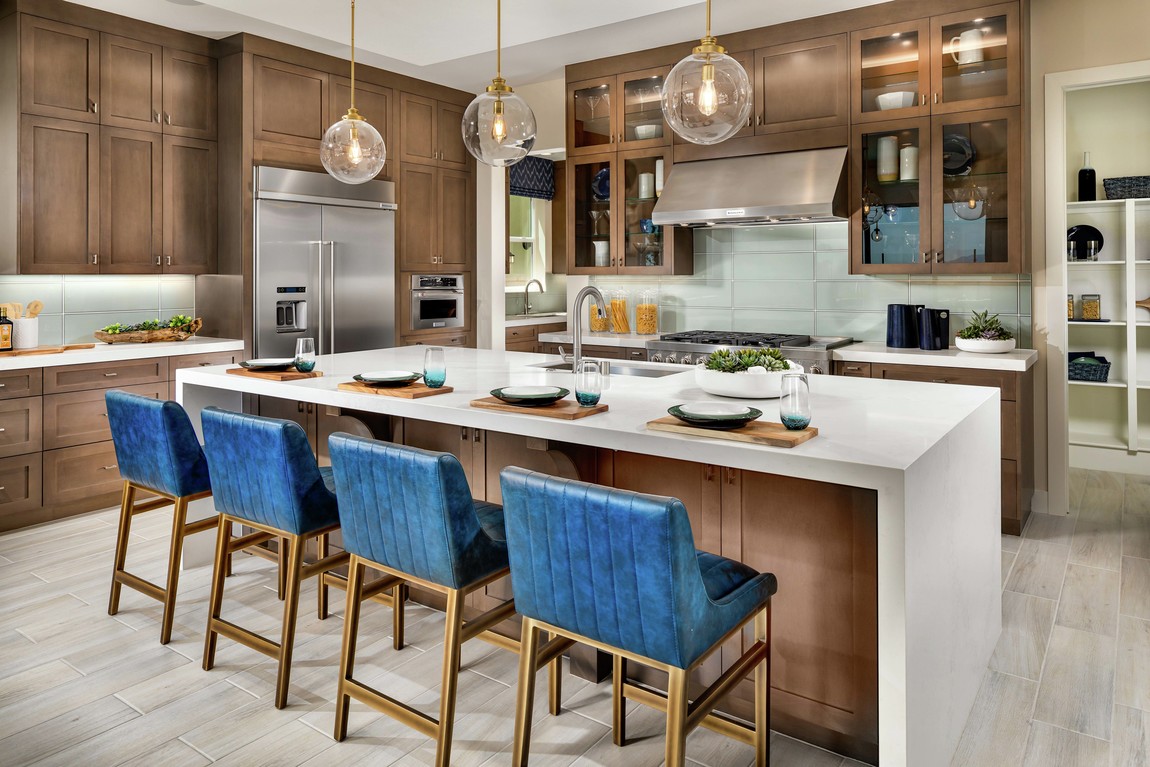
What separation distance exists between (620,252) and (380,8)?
7.17 feet

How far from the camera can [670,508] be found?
1.49 m

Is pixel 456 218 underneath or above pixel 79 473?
above

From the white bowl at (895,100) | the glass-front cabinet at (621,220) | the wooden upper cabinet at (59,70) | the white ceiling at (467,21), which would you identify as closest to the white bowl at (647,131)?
the glass-front cabinet at (621,220)

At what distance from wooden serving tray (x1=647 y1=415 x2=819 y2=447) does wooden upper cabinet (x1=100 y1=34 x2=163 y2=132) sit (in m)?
4.04

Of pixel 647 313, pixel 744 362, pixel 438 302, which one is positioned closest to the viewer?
pixel 744 362

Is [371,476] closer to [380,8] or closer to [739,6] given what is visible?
[380,8]

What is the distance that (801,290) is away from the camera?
507cm

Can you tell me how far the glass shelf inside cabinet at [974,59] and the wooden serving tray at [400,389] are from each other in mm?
3284

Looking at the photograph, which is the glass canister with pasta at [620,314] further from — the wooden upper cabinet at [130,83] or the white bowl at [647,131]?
the wooden upper cabinet at [130,83]

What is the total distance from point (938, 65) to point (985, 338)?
4.90 ft

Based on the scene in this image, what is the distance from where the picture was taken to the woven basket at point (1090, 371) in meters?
5.04

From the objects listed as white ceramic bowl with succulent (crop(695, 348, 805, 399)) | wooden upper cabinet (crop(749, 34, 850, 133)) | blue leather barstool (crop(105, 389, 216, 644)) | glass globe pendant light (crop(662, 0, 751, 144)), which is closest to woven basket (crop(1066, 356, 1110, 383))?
wooden upper cabinet (crop(749, 34, 850, 133))

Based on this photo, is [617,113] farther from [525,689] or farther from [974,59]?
[525,689]

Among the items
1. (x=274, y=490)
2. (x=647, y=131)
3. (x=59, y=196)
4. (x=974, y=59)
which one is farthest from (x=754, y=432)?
(x=59, y=196)
